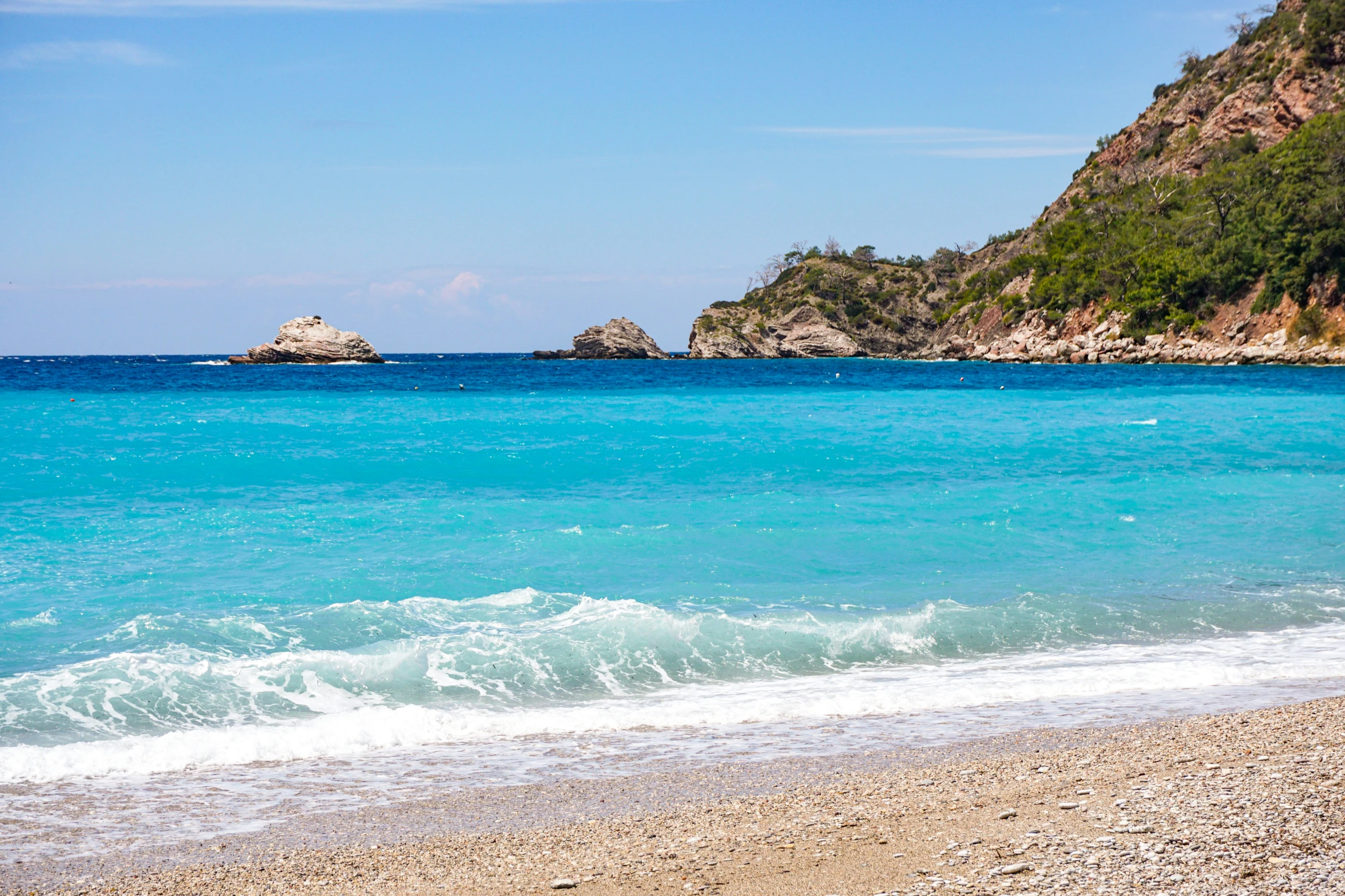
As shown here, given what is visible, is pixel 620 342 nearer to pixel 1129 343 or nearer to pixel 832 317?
pixel 832 317

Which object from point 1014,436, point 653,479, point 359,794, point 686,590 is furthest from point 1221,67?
point 359,794

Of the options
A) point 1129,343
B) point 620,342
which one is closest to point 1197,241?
point 1129,343

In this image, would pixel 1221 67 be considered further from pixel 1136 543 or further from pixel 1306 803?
pixel 1306 803

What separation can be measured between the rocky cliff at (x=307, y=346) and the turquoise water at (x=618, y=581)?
76.9m

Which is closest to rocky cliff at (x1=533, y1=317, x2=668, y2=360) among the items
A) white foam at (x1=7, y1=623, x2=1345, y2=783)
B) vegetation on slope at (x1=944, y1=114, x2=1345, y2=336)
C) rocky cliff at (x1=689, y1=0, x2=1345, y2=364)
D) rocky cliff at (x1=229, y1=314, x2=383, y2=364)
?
rocky cliff at (x1=689, y1=0, x2=1345, y2=364)

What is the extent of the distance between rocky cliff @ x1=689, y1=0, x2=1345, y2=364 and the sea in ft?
149

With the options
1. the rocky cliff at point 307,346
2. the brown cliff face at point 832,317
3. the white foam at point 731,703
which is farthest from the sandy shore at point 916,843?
the brown cliff face at point 832,317

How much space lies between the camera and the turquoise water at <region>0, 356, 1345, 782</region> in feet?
24.0

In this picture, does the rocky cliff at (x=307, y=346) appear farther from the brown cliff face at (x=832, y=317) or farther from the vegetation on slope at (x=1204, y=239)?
the vegetation on slope at (x=1204, y=239)

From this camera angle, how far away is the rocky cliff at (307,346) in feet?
334

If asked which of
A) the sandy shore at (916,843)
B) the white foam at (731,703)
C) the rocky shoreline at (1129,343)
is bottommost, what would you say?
the white foam at (731,703)

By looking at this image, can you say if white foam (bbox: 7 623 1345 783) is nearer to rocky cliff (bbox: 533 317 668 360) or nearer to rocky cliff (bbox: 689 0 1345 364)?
rocky cliff (bbox: 689 0 1345 364)

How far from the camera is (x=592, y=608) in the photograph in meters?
10.2

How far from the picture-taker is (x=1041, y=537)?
14.2 m
